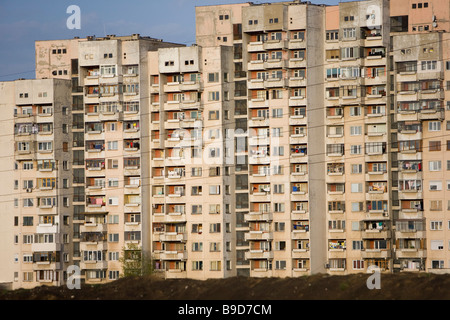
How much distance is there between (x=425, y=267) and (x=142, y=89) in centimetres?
3924

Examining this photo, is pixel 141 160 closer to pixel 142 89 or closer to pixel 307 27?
pixel 142 89

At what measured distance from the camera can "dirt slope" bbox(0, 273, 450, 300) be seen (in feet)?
381

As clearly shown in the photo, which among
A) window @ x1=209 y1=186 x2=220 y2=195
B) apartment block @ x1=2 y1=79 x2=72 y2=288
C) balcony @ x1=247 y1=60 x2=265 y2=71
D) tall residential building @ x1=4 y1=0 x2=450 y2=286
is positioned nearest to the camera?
tall residential building @ x1=4 y1=0 x2=450 y2=286

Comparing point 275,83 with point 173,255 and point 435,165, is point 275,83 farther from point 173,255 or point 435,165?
point 173,255

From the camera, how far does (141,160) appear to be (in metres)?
156

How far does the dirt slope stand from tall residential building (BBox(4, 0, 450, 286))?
18.3 m

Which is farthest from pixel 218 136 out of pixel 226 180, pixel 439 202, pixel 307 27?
pixel 439 202

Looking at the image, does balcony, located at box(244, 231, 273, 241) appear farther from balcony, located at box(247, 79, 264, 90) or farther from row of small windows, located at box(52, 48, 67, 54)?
row of small windows, located at box(52, 48, 67, 54)

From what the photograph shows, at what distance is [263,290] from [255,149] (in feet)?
95.3

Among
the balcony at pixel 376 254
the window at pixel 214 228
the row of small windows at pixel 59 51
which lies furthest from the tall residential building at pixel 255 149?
the row of small windows at pixel 59 51

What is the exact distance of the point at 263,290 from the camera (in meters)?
125

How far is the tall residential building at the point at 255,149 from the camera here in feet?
478
